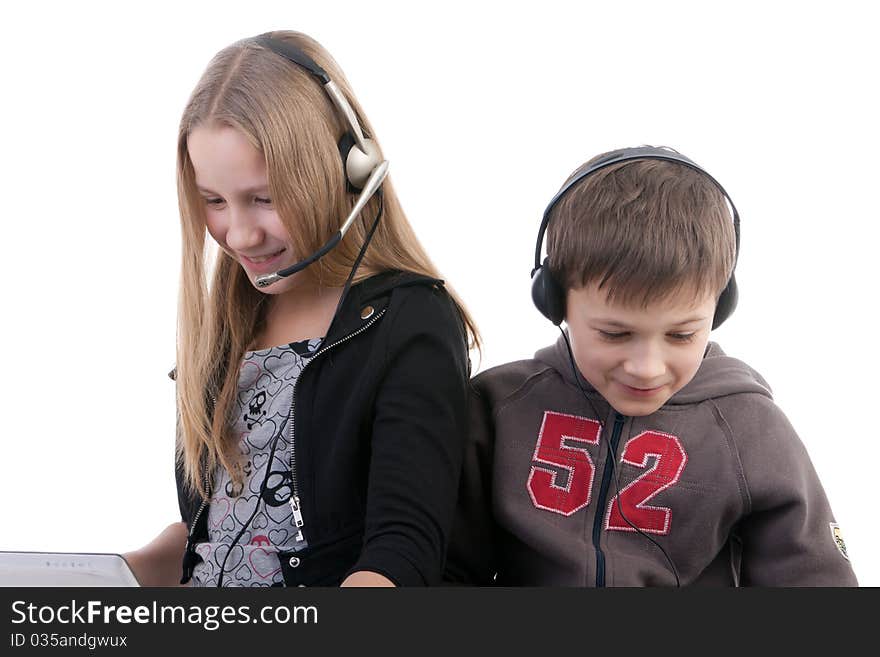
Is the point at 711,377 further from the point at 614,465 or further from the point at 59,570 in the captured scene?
the point at 59,570

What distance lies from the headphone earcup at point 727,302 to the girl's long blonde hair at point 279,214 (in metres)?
0.32

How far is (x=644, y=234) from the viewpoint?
1084mm

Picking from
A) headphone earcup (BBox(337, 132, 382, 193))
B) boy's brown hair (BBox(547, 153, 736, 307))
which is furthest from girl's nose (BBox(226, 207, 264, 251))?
boy's brown hair (BBox(547, 153, 736, 307))

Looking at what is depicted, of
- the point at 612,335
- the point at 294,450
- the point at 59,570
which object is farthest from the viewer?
the point at 294,450

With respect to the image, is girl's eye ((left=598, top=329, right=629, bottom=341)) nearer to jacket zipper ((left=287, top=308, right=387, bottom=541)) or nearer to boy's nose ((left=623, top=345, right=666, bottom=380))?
boy's nose ((left=623, top=345, right=666, bottom=380))

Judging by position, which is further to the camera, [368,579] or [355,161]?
[355,161]

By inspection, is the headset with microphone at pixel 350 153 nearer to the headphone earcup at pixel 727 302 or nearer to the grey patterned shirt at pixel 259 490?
the grey patterned shirt at pixel 259 490

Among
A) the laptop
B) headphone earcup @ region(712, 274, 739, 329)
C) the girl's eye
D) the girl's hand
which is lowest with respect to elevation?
the girl's hand

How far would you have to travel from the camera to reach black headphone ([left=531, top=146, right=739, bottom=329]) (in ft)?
3.72

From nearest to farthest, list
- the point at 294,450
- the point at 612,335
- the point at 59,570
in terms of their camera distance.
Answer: the point at 59,570 → the point at 612,335 → the point at 294,450

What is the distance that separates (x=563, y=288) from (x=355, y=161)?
0.96 feet

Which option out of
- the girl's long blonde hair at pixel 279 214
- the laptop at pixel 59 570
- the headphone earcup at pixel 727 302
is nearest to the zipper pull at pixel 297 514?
the girl's long blonde hair at pixel 279 214

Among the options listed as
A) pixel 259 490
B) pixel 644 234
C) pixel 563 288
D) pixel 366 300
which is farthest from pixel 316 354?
pixel 644 234

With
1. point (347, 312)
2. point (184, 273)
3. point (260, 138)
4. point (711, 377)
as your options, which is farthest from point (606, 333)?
point (184, 273)
